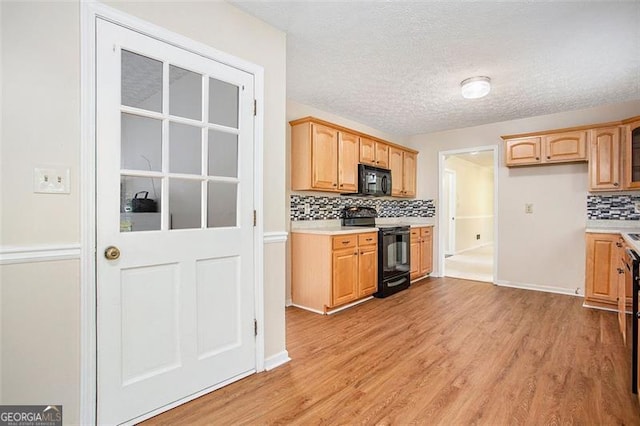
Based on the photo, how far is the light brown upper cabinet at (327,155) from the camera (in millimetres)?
3514

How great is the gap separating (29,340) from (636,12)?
3805 millimetres

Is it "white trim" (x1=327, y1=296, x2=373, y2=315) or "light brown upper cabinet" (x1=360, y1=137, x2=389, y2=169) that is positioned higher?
"light brown upper cabinet" (x1=360, y1=137, x2=389, y2=169)

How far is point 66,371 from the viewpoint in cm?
142

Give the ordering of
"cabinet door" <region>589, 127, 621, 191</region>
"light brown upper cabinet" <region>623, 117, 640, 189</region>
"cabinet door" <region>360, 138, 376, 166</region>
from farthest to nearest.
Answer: "cabinet door" <region>360, 138, 376, 166</region> < "cabinet door" <region>589, 127, 621, 191</region> < "light brown upper cabinet" <region>623, 117, 640, 189</region>

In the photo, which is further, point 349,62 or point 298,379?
point 349,62

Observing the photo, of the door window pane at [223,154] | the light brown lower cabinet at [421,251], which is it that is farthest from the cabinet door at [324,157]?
the light brown lower cabinet at [421,251]

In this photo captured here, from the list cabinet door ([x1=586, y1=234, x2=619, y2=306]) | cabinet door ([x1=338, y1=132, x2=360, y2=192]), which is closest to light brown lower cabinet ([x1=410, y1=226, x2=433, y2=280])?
cabinet door ([x1=338, y1=132, x2=360, y2=192])

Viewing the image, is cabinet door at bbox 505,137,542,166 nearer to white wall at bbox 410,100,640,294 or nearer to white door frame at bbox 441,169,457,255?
white wall at bbox 410,100,640,294

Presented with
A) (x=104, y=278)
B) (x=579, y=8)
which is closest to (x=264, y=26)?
(x=104, y=278)

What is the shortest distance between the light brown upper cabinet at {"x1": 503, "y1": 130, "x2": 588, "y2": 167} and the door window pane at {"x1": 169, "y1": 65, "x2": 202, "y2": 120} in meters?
4.12

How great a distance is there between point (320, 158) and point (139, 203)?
2218 mm

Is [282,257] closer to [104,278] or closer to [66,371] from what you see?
[104,278]

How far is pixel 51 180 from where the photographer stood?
1.38m

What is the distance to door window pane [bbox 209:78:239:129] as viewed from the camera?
1943 millimetres
